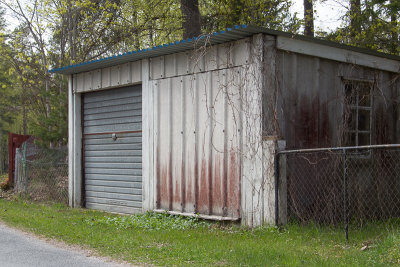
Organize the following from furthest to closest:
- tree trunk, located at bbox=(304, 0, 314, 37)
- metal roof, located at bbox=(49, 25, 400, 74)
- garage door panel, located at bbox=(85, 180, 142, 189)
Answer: tree trunk, located at bbox=(304, 0, 314, 37) → garage door panel, located at bbox=(85, 180, 142, 189) → metal roof, located at bbox=(49, 25, 400, 74)

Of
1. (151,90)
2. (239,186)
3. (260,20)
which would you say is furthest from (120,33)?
(239,186)

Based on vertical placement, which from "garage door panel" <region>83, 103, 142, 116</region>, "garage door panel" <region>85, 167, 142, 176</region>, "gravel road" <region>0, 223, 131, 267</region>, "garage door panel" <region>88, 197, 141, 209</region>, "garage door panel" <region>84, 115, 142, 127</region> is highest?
"garage door panel" <region>83, 103, 142, 116</region>

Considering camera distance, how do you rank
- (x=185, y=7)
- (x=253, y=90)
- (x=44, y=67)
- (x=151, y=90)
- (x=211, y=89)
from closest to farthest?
(x=253, y=90) → (x=211, y=89) → (x=151, y=90) → (x=185, y=7) → (x=44, y=67)

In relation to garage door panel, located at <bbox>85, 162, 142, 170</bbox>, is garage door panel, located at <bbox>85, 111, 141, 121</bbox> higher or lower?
higher

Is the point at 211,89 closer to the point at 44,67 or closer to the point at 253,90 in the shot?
the point at 253,90

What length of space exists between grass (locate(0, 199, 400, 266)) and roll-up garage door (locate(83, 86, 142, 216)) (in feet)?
4.43

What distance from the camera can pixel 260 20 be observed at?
19375mm

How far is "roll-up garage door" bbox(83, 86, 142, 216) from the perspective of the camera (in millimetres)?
10688

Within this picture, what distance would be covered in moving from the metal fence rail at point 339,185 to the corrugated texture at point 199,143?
106 centimetres

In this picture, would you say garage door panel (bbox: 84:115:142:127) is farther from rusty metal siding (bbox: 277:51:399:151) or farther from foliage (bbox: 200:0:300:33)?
foliage (bbox: 200:0:300:33)

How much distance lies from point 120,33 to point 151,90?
31.7ft

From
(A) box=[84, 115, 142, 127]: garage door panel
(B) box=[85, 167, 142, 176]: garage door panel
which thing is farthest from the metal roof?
(B) box=[85, 167, 142, 176]: garage door panel

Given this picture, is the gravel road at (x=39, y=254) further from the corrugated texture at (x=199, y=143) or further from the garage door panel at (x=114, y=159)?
the garage door panel at (x=114, y=159)

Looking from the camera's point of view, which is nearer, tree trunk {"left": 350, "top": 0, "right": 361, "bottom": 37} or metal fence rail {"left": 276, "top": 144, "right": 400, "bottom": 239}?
metal fence rail {"left": 276, "top": 144, "right": 400, "bottom": 239}
